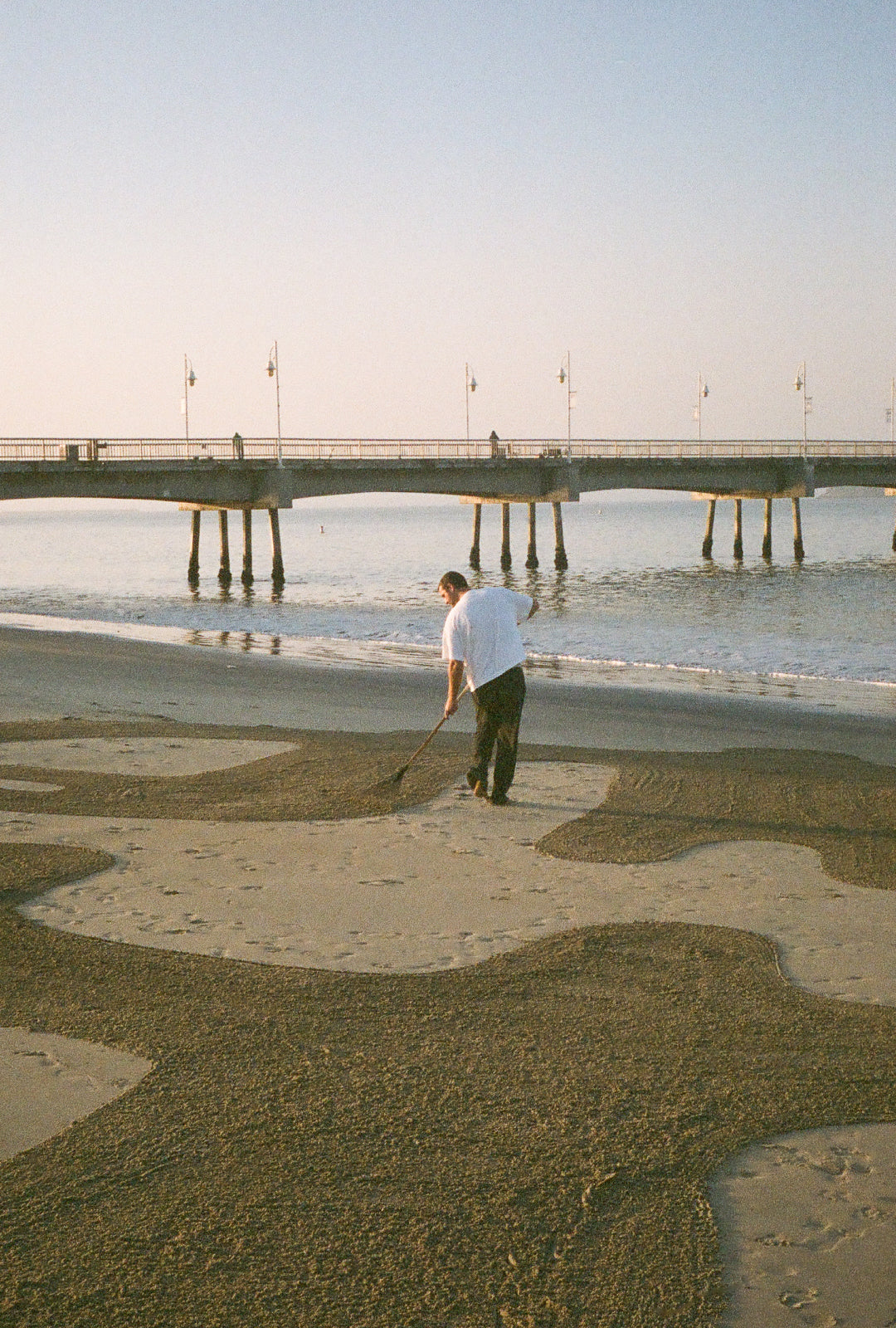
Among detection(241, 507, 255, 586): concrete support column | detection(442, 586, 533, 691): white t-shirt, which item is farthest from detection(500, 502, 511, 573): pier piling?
detection(442, 586, 533, 691): white t-shirt

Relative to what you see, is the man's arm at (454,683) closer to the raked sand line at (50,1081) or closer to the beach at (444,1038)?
the beach at (444,1038)

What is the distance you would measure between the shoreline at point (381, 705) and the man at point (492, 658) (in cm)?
301

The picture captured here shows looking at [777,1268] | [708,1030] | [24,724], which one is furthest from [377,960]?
[24,724]

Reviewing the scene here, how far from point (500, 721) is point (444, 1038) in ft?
13.9

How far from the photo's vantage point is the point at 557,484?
4900cm

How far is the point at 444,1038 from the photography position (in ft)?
16.5

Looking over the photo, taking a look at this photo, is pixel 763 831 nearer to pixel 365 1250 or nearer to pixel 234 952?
pixel 234 952

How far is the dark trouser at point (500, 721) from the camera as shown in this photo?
8992 mm

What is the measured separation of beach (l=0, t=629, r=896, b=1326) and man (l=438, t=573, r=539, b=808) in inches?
20.9

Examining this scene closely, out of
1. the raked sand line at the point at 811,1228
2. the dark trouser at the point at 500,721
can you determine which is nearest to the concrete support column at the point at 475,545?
the dark trouser at the point at 500,721

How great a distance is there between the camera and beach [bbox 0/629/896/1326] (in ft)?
11.5

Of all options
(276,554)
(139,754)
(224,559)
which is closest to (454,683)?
(139,754)

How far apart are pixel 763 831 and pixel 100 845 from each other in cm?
425

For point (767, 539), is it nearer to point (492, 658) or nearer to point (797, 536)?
point (797, 536)
